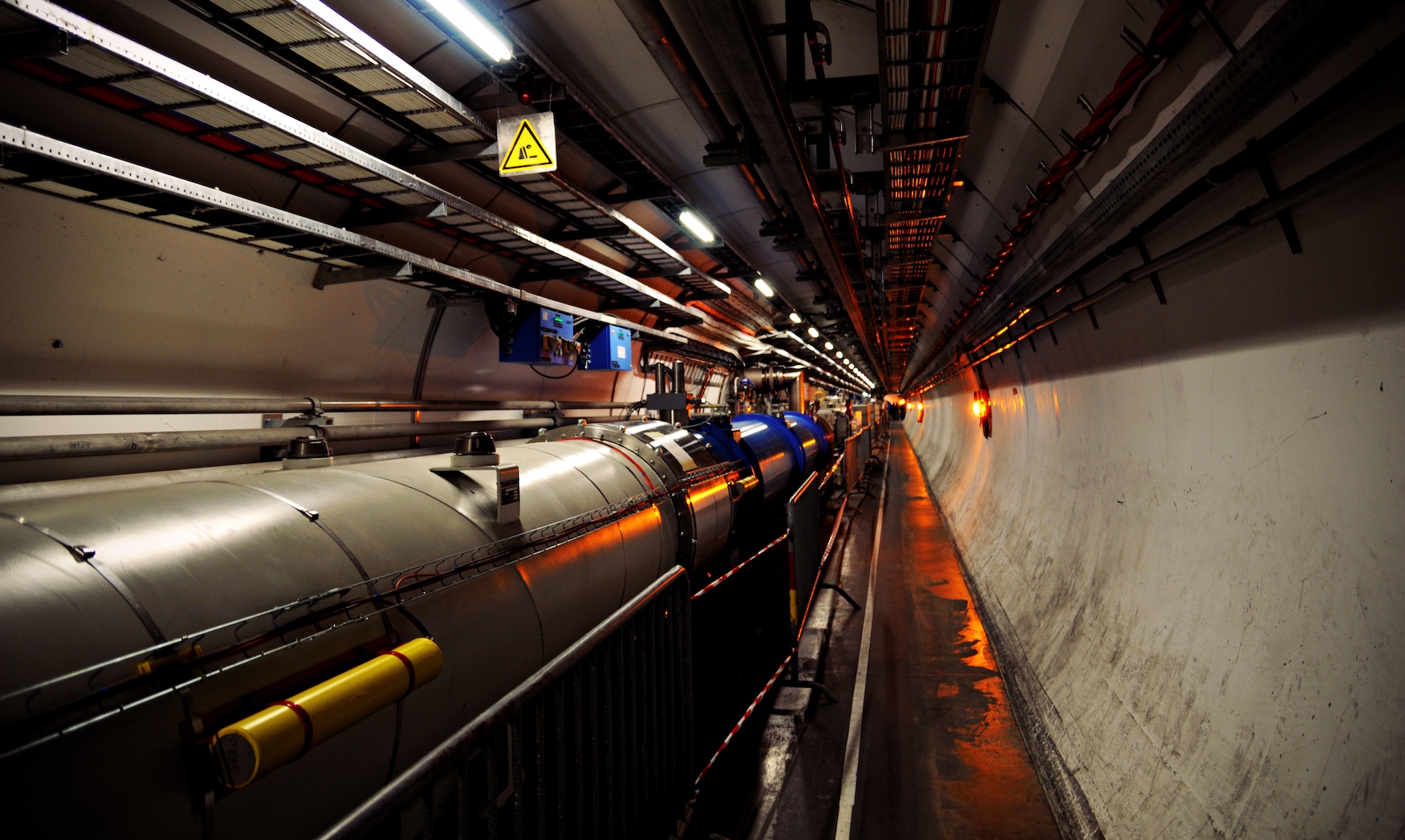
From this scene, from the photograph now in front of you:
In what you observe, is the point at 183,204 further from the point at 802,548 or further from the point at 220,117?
the point at 802,548

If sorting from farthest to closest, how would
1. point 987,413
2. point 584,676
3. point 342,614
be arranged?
point 987,413 < point 584,676 < point 342,614

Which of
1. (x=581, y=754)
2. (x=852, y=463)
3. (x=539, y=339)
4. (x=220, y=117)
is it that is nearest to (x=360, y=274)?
(x=220, y=117)

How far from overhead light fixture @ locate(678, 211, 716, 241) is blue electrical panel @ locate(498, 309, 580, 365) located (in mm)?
1336

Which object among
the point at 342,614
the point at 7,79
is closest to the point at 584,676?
the point at 342,614

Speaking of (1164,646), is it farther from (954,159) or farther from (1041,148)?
(1041,148)

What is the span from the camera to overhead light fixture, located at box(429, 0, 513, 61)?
221 cm

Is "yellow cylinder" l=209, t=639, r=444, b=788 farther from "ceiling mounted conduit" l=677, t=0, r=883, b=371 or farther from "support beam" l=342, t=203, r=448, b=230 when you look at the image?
"support beam" l=342, t=203, r=448, b=230

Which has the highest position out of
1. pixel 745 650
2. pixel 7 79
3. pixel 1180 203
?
pixel 7 79

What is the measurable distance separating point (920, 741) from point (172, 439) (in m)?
4.24

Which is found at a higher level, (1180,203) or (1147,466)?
(1180,203)

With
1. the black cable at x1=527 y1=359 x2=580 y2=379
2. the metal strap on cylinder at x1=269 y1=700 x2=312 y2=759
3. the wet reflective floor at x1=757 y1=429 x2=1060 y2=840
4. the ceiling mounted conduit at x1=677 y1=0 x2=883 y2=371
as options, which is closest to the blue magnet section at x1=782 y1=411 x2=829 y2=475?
the wet reflective floor at x1=757 y1=429 x2=1060 y2=840

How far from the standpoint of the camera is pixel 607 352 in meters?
6.29

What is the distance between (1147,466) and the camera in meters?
2.98

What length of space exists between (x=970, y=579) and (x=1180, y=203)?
4.61 metres
